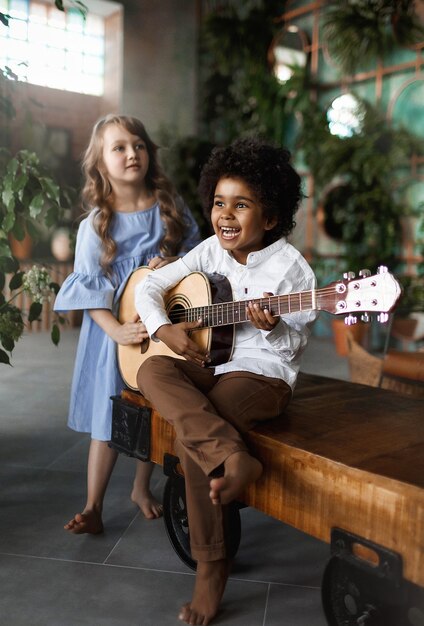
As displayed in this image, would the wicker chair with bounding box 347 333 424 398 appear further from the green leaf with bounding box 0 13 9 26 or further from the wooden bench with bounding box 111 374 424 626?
the green leaf with bounding box 0 13 9 26

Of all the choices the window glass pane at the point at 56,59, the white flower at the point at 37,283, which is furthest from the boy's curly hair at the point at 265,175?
the window glass pane at the point at 56,59

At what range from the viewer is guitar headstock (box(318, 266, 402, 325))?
1.48m

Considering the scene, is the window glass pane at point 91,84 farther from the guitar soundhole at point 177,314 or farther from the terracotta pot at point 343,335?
the guitar soundhole at point 177,314

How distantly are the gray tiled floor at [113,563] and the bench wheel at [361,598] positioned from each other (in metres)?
0.23

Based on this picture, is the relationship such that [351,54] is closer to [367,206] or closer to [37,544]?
[367,206]

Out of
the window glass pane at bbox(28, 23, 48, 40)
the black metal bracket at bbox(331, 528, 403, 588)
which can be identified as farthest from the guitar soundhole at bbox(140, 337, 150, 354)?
the window glass pane at bbox(28, 23, 48, 40)

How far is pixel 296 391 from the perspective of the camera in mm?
2168

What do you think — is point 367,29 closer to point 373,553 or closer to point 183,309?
point 183,309

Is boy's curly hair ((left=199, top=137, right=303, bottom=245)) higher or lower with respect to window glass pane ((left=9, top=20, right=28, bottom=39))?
lower

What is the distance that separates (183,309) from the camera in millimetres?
1980

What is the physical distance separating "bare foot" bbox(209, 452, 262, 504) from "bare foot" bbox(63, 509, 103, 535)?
856mm

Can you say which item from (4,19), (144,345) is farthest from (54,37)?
(144,345)

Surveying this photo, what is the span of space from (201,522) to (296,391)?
68 centimetres

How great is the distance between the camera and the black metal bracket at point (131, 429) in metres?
1.98
